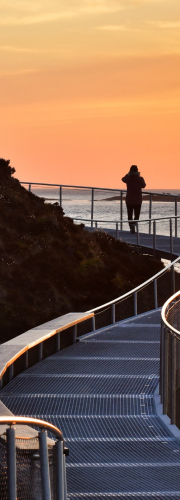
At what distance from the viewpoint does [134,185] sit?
19.1 m

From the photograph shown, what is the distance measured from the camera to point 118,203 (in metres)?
21.3

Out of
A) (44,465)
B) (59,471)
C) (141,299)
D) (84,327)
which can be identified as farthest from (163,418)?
(141,299)

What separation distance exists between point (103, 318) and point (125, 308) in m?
0.70

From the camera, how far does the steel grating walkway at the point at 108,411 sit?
16.0 ft

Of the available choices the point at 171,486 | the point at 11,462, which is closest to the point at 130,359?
the point at 171,486

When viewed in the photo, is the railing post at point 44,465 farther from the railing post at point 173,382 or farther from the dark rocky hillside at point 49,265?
the dark rocky hillside at point 49,265

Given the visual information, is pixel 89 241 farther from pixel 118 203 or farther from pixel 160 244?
pixel 160 244

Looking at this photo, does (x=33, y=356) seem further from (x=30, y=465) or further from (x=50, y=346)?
(x=30, y=465)

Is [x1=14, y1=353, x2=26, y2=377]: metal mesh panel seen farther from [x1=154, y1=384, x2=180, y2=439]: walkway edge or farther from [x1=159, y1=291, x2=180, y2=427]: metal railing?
[x1=159, y1=291, x2=180, y2=427]: metal railing

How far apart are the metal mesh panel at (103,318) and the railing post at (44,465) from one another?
751cm

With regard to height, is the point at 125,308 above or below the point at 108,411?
above

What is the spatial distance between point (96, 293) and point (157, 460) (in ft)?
48.1

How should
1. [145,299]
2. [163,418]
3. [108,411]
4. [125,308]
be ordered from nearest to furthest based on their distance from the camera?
A: 1. [163,418]
2. [108,411]
3. [125,308]
4. [145,299]

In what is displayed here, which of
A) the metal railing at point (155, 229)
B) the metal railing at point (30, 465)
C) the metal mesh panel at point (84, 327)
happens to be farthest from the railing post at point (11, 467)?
the metal railing at point (155, 229)
